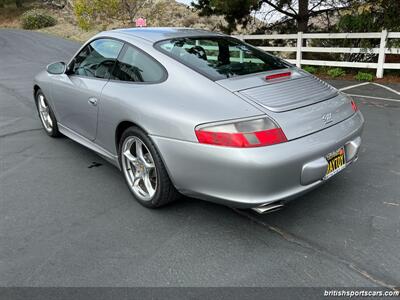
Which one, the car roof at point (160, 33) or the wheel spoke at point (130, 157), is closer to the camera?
the wheel spoke at point (130, 157)

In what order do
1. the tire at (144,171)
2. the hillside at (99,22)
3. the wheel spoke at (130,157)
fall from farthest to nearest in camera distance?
the hillside at (99,22) < the wheel spoke at (130,157) < the tire at (144,171)

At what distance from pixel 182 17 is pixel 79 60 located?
2750 cm

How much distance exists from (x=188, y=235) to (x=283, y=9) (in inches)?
466

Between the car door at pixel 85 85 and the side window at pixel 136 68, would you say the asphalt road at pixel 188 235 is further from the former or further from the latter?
the side window at pixel 136 68

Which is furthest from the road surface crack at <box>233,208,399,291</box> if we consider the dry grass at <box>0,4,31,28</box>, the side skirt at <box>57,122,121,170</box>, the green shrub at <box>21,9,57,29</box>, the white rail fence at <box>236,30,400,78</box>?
the dry grass at <box>0,4,31,28</box>

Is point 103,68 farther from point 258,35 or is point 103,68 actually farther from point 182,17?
point 182,17

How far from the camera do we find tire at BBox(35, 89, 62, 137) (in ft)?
16.4

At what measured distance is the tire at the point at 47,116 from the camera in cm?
500

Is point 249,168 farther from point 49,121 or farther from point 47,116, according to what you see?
point 47,116

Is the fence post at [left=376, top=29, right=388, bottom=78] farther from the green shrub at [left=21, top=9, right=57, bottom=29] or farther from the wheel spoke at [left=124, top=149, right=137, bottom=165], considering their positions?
the green shrub at [left=21, top=9, right=57, bottom=29]

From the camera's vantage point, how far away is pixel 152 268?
2568 mm

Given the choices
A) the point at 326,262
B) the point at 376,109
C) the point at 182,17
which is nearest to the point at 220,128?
the point at 326,262

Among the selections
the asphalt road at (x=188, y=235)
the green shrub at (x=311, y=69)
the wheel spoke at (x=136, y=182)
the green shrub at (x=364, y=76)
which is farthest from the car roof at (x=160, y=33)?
the green shrub at (x=311, y=69)

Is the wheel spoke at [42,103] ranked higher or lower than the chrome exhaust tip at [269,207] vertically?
higher
